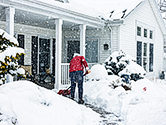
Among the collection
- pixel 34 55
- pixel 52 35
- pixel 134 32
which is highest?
pixel 134 32

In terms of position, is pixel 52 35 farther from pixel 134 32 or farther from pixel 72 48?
pixel 134 32

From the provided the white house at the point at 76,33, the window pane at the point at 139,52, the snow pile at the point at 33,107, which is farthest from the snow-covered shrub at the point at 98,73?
the snow pile at the point at 33,107

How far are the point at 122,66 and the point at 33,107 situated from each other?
7886mm

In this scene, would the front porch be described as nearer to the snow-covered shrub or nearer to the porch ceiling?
the porch ceiling

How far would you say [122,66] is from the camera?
35.1 ft

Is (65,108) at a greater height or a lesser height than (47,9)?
lesser

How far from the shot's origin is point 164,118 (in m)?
4.66

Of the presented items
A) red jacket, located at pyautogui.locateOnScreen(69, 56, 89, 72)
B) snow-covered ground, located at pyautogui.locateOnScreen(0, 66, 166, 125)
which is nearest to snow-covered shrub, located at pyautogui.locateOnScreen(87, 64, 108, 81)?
snow-covered ground, located at pyautogui.locateOnScreen(0, 66, 166, 125)

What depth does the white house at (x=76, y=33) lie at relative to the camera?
877 cm

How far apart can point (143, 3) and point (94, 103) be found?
9.64m

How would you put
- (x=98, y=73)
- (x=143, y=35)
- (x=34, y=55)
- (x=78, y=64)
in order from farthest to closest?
(x=143, y=35)
(x=34, y=55)
(x=98, y=73)
(x=78, y=64)

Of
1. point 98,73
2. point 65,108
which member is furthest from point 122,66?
point 65,108

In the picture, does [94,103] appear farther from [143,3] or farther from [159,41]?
[159,41]

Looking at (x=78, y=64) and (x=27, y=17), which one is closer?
(x=78, y=64)
